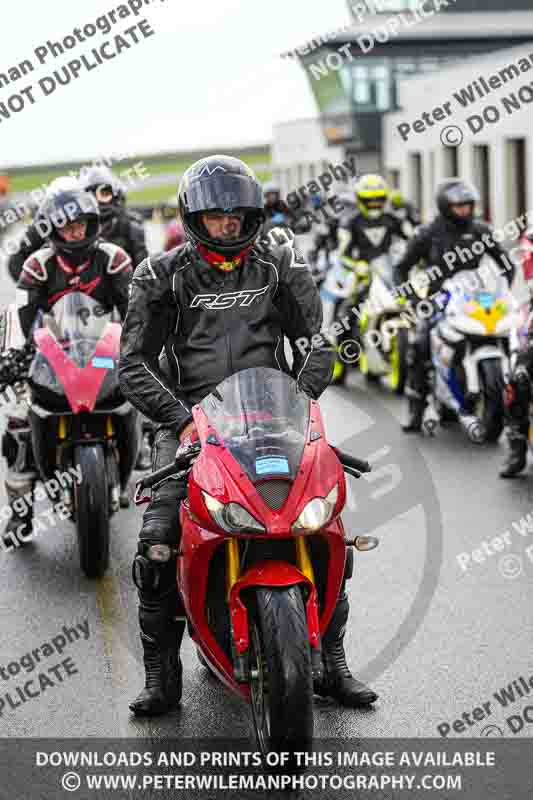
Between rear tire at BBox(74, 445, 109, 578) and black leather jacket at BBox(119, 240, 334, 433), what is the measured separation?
200cm

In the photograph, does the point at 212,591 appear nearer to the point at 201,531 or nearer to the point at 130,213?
the point at 201,531

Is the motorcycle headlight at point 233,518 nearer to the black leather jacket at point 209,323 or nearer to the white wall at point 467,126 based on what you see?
the black leather jacket at point 209,323

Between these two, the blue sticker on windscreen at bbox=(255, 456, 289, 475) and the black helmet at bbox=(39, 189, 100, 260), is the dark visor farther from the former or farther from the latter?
the black helmet at bbox=(39, 189, 100, 260)

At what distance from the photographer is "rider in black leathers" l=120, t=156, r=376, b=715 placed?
535cm

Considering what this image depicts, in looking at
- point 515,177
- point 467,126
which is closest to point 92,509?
point 515,177

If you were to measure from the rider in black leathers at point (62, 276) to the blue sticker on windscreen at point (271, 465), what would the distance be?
3.41 meters

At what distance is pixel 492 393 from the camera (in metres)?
10.6

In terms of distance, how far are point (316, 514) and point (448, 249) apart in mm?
7322

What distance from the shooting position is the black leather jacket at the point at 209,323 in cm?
542

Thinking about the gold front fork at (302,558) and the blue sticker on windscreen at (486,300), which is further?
the blue sticker on windscreen at (486,300)

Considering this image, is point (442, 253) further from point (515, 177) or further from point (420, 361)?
point (515, 177)

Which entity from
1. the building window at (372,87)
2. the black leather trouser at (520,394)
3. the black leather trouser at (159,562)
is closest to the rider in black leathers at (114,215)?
the black leather trouser at (520,394)

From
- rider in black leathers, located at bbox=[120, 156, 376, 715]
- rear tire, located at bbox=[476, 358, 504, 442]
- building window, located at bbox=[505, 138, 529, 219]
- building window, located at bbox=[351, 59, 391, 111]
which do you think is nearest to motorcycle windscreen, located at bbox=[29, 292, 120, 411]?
rider in black leathers, located at bbox=[120, 156, 376, 715]

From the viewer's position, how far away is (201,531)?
15.8 feet
